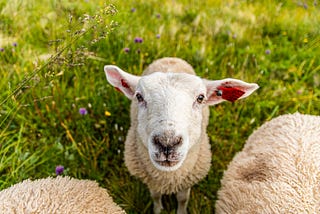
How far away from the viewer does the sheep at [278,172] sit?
7.43 feet

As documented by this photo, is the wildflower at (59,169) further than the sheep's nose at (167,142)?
Yes

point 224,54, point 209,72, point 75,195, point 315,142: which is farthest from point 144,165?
point 224,54

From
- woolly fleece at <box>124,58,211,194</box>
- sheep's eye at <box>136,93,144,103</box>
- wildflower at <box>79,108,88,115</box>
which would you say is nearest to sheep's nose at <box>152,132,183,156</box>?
sheep's eye at <box>136,93,144,103</box>

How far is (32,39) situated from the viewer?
13.9 feet

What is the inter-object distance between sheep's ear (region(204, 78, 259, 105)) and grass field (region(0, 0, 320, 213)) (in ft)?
2.96

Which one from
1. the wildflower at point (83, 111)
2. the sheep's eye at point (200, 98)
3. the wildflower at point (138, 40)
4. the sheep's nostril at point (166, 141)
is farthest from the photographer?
the wildflower at point (138, 40)

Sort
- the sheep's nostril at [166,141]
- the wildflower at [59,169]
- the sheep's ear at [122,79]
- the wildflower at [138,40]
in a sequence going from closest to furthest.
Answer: the sheep's nostril at [166,141] → the sheep's ear at [122,79] → the wildflower at [59,169] → the wildflower at [138,40]

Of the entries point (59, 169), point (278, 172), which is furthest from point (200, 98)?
point (59, 169)

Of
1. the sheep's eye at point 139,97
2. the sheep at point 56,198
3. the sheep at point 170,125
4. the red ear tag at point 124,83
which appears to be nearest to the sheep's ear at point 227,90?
the sheep at point 170,125

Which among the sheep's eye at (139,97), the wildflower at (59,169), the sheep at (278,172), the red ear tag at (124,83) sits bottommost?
the wildflower at (59,169)

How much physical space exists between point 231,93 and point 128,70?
1648mm

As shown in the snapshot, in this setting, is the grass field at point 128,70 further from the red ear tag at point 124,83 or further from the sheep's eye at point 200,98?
the sheep's eye at point 200,98

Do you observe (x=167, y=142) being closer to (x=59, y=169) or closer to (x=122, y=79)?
(x=122, y=79)

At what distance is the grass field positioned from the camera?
3.24 m
